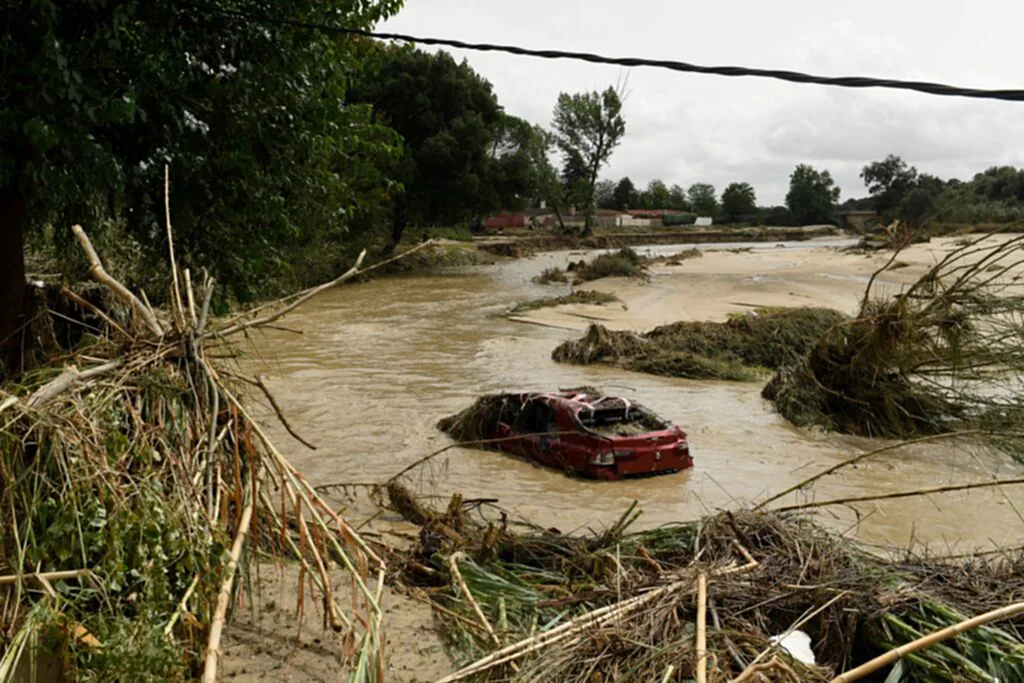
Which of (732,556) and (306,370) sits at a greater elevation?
(732,556)

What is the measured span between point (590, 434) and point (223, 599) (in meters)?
8.45

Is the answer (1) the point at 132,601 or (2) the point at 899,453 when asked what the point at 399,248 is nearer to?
(2) the point at 899,453

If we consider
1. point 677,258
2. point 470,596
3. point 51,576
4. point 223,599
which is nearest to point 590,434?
point 470,596

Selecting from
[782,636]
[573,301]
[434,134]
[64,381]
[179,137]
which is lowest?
[573,301]

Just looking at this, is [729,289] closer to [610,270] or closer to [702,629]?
[610,270]

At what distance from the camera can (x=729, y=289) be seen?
1526 inches

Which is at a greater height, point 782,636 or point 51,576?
point 51,576

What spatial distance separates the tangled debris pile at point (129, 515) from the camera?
4.13 metres

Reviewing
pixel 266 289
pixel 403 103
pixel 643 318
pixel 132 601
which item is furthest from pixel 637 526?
pixel 403 103

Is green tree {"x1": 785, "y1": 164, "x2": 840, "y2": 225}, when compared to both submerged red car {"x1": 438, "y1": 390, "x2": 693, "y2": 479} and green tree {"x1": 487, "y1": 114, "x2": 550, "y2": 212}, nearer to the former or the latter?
green tree {"x1": 487, "y1": 114, "x2": 550, "y2": 212}

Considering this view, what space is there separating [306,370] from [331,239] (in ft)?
56.2

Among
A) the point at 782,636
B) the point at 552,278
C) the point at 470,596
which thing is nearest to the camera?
the point at 782,636

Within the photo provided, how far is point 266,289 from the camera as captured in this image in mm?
11539

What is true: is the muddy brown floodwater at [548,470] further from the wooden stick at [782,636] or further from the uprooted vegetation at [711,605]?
the wooden stick at [782,636]
